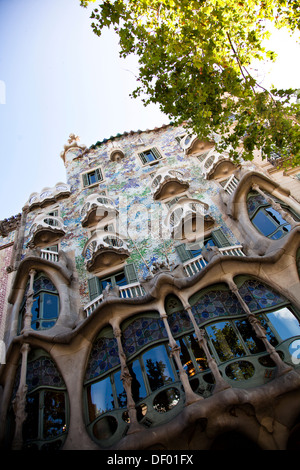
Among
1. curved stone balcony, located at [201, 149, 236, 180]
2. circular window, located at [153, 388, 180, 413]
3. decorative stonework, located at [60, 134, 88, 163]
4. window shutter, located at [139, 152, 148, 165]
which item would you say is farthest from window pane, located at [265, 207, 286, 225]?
decorative stonework, located at [60, 134, 88, 163]

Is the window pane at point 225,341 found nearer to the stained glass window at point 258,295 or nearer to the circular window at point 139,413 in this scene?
the stained glass window at point 258,295

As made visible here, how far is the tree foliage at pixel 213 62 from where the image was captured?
8180 millimetres

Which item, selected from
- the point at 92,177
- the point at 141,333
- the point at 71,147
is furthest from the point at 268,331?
the point at 71,147

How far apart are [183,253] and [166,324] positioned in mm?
3463

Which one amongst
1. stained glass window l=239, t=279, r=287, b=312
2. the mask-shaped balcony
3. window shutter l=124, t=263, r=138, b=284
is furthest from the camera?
the mask-shaped balcony

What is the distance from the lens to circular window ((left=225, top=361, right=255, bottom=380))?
704 cm

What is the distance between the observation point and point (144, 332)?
335 inches

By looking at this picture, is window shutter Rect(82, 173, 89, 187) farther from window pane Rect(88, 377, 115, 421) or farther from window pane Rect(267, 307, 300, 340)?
window pane Rect(267, 307, 300, 340)

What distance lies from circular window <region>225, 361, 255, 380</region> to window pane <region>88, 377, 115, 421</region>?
3.00 m

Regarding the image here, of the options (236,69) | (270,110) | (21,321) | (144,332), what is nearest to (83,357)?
(144,332)

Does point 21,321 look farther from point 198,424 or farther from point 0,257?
point 198,424

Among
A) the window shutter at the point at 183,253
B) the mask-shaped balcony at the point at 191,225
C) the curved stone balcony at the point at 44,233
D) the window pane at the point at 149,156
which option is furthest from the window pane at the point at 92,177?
the window shutter at the point at 183,253

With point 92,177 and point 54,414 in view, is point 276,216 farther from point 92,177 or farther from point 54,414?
point 92,177

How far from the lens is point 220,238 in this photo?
1105 cm
